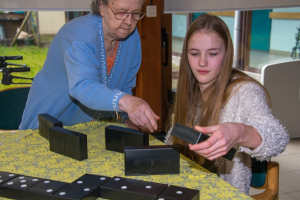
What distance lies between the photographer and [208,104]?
63.9 inches

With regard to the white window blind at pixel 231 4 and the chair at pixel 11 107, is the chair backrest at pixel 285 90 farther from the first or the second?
the chair at pixel 11 107

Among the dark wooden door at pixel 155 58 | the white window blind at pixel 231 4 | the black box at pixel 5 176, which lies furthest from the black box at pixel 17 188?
the dark wooden door at pixel 155 58

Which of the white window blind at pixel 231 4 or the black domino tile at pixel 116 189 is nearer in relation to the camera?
the black domino tile at pixel 116 189

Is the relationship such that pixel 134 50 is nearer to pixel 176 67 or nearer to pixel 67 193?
pixel 67 193

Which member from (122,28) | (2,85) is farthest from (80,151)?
(2,85)

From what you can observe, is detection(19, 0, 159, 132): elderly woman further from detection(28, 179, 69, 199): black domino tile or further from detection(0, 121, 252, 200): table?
detection(28, 179, 69, 199): black domino tile

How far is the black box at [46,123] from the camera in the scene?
Answer: 1.57 m

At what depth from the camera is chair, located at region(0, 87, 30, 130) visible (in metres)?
2.38

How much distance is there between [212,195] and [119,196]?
296 millimetres

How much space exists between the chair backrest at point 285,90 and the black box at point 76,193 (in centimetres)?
322

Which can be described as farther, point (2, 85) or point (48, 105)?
point (2, 85)

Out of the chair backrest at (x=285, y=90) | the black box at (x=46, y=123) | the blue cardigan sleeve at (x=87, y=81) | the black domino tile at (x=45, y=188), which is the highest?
the blue cardigan sleeve at (x=87, y=81)

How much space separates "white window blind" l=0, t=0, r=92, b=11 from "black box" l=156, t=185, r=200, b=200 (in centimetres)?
156

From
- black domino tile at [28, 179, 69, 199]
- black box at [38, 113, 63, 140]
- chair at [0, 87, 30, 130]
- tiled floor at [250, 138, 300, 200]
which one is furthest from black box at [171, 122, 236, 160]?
tiled floor at [250, 138, 300, 200]
